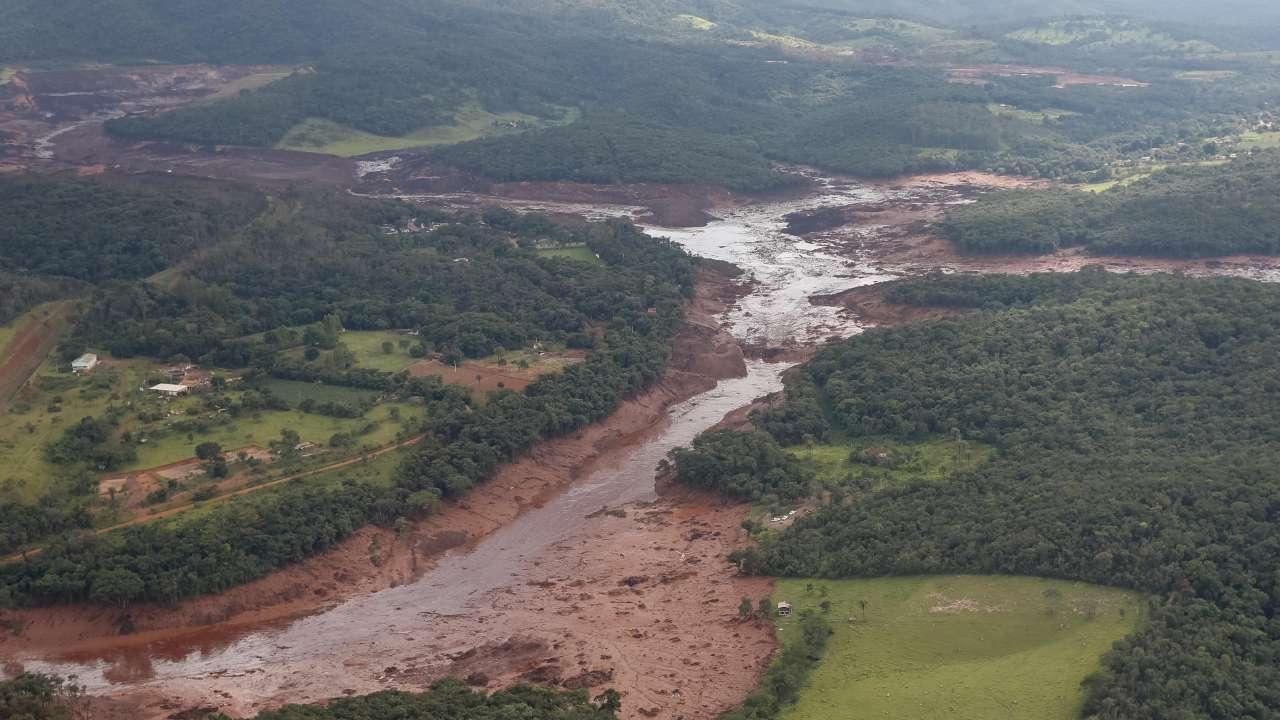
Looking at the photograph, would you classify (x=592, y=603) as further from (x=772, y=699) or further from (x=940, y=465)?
(x=940, y=465)

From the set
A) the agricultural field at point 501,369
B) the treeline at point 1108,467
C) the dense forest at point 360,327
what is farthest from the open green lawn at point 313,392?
the treeline at point 1108,467

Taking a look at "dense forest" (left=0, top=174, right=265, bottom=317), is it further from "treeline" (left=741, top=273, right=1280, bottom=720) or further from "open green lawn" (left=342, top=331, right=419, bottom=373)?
"treeline" (left=741, top=273, right=1280, bottom=720)

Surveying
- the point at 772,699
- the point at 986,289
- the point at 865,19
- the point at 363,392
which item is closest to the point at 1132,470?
the point at 772,699

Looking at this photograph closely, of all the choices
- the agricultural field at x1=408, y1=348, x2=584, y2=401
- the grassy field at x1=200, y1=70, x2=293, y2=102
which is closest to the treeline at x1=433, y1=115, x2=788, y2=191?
the grassy field at x1=200, y1=70, x2=293, y2=102

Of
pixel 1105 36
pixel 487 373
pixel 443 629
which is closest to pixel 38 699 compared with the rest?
pixel 443 629

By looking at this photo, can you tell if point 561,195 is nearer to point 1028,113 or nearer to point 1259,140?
point 1028,113

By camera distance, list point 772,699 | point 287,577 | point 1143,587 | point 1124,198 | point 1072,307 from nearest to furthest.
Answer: point 772,699 → point 1143,587 → point 287,577 → point 1072,307 → point 1124,198
